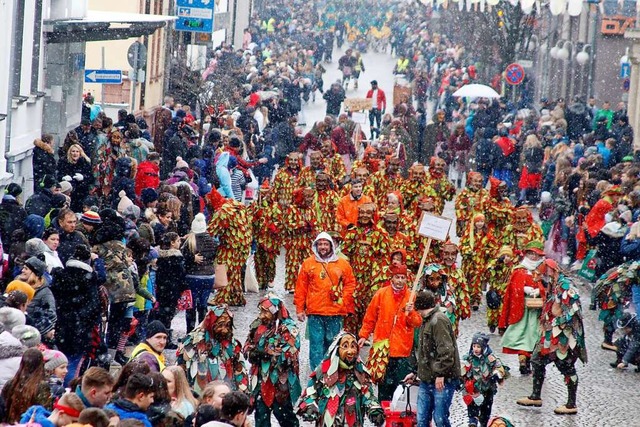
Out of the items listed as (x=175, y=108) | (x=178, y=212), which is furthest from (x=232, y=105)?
(x=178, y=212)

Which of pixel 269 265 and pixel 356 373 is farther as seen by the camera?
pixel 269 265

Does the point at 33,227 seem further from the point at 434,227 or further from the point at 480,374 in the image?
the point at 480,374

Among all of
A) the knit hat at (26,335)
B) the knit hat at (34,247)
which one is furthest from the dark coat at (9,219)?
the knit hat at (26,335)

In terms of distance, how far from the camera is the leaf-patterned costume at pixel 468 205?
21.7m

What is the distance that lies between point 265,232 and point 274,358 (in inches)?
308

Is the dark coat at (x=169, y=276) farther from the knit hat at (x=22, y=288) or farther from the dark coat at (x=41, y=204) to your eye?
the knit hat at (x=22, y=288)

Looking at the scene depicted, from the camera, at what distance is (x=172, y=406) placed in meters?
11.2

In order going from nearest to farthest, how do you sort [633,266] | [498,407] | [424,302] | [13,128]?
[424,302] → [498,407] → [633,266] → [13,128]

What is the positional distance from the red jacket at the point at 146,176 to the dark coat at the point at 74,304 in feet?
26.1

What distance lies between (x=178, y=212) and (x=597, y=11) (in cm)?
3074

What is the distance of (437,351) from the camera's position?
1363 cm

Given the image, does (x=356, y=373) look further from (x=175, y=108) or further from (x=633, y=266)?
(x=175, y=108)

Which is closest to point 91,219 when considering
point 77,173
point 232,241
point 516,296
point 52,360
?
point 232,241

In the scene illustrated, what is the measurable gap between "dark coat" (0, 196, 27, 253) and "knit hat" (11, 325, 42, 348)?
4.54 m
